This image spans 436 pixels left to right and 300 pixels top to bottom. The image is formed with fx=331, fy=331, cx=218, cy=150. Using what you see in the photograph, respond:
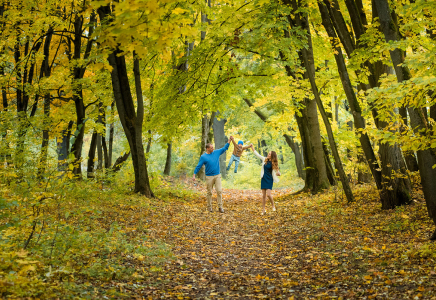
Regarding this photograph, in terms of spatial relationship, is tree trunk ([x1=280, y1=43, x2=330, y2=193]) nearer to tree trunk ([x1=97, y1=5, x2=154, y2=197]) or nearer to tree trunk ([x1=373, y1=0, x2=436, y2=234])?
tree trunk ([x1=97, y1=5, x2=154, y2=197])

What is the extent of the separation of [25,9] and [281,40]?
32.0 feet

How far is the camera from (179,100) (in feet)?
38.4

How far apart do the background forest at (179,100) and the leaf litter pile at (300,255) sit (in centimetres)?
52

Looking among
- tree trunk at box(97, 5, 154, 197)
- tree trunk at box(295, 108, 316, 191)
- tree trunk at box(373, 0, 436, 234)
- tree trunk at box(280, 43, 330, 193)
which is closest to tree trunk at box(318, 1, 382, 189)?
tree trunk at box(373, 0, 436, 234)

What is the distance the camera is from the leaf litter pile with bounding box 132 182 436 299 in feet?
13.9

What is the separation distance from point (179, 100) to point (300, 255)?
7.31 m

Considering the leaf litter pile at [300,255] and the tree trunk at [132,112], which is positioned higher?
the tree trunk at [132,112]

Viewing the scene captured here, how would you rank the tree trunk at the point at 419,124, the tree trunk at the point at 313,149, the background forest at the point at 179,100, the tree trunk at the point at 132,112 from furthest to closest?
the tree trunk at the point at 313,149 < the tree trunk at the point at 132,112 < the tree trunk at the point at 419,124 < the background forest at the point at 179,100

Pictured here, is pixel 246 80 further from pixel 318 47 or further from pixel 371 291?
pixel 371 291

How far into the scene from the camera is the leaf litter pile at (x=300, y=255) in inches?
167

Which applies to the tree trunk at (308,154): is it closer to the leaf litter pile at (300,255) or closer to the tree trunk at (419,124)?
the leaf litter pile at (300,255)

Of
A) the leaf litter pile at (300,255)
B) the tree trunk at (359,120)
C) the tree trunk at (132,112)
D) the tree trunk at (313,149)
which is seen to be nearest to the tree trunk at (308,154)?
the tree trunk at (313,149)

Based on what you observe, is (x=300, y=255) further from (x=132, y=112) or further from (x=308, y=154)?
(x=308, y=154)

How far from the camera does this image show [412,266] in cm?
445
